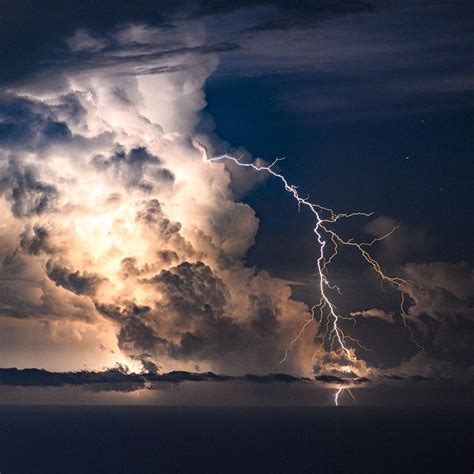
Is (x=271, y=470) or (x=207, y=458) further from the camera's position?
(x=207, y=458)

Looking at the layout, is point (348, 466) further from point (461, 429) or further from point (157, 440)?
point (461, 429)

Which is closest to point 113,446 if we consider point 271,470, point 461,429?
point 271,470

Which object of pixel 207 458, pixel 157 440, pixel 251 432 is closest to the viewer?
pixel 207 458

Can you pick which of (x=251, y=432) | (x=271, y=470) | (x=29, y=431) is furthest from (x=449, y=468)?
(x=29, y=431)

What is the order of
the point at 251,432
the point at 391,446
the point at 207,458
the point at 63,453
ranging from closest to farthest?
the point at 207,458 < the point at 63,453 < the point at 391,446 < the point at 251,432

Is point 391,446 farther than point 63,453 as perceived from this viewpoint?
Yes

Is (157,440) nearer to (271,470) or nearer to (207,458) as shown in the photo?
(207,458)

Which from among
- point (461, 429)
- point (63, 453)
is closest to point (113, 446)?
point (63, 453)

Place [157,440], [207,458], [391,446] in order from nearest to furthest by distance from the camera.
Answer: [207,458], [391,446], [157,440]

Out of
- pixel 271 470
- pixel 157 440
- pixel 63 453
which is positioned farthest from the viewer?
pixel 157 440
